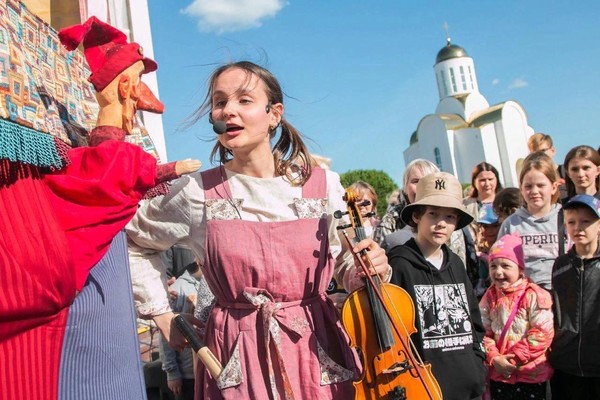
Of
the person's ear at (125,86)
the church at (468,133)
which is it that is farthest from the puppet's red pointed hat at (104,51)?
the church at (468,133)

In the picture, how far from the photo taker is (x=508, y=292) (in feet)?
12.9

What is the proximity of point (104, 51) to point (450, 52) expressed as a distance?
204 feet

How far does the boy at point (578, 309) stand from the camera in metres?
3.62

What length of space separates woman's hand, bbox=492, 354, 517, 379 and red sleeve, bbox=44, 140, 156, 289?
9.25 ft

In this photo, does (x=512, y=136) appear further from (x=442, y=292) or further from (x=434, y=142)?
(x=442, y=292)

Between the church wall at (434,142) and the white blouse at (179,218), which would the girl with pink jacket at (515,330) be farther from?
the church wall at (434,142)

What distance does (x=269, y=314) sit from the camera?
192 centimetres

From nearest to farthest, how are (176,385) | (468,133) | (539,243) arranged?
(176,385) < (539,243) < (468,133)

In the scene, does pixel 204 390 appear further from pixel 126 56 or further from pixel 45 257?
pixel 126 56

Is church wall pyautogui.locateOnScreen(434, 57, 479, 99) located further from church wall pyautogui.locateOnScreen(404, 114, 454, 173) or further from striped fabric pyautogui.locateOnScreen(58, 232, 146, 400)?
striped fabric pyautogui.locateOnScreen(58, 232, 146, 400)

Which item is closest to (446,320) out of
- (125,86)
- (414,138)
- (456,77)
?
(125,86)

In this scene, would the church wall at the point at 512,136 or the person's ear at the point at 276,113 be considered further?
the church wall at the point at 512,136

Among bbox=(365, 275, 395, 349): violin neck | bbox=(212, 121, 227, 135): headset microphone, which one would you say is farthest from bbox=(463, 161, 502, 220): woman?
bbox=(212, 121, 227, 135): headset microphone

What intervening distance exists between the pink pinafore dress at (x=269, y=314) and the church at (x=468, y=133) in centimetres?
5044
